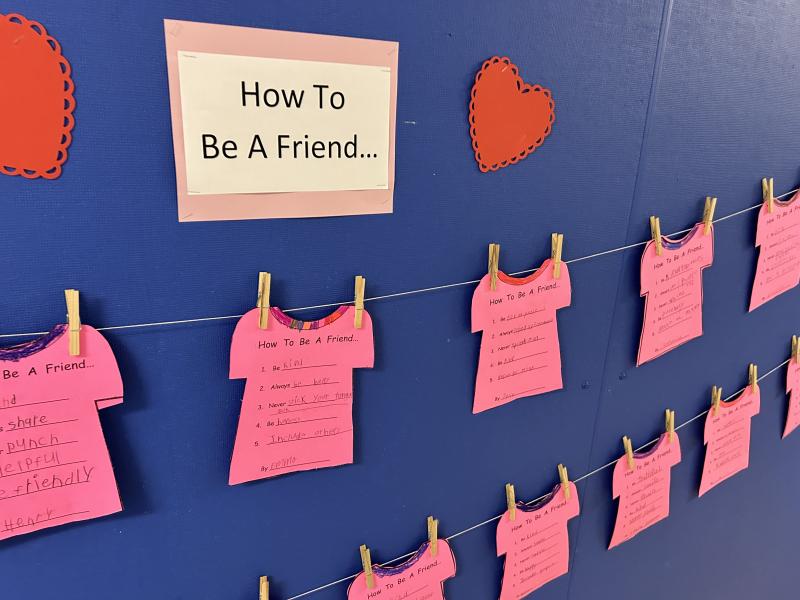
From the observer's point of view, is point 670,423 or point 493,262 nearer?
point 493,262

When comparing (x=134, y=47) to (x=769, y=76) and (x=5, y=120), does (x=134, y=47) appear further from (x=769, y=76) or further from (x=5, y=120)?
(x=769, y=76)

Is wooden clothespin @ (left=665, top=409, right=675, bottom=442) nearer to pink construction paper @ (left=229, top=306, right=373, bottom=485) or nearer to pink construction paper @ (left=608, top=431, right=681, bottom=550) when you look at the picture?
pink construction paper @ (left=608, top=431, right=681, bottom=550)

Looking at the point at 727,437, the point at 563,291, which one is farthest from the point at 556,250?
the point at 727,437

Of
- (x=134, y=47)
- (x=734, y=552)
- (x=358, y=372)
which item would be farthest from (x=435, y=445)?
(x=734, y=552)

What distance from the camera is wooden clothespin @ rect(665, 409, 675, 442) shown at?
0.92 meters

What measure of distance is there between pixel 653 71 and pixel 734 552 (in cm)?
110

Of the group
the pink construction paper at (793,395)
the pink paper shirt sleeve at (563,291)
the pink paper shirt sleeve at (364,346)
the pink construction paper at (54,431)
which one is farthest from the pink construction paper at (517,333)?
the pink construction paper at (793,395)

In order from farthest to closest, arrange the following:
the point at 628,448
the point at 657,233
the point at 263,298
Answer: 1. the point at 628,448
2. the point at 657,233
3. the point at 263,298

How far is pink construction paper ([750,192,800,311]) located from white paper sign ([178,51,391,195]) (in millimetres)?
712

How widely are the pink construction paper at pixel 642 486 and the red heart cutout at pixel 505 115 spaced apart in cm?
55

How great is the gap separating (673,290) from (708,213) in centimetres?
12

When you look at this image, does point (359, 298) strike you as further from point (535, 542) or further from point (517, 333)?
point (535, 542)

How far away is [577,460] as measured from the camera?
33.3 inches

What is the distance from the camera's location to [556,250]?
679 mm
